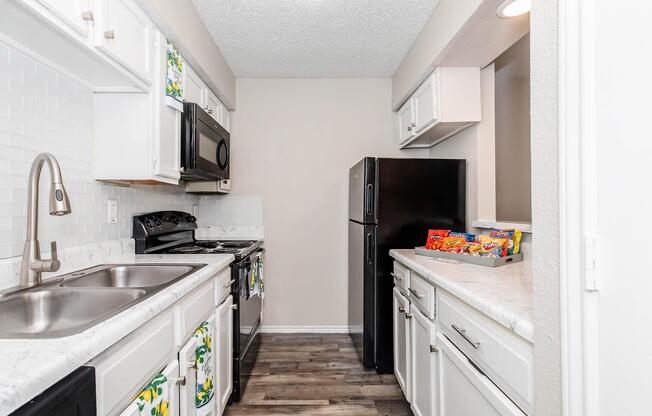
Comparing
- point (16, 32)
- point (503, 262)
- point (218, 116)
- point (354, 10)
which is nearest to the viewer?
point (16, 32)

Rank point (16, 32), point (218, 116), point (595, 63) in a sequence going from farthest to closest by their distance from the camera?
point (218, 116) → point (16, 32) → point (595, 63)

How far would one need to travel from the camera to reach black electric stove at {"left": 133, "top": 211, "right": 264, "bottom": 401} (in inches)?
78.2

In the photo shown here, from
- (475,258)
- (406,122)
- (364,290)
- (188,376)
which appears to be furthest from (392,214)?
(188,376)

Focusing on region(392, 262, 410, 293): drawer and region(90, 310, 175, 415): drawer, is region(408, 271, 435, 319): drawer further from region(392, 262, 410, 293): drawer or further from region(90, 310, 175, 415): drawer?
region(90, 310, 175, 415): drawer

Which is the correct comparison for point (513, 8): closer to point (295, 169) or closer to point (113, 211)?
point (295, 169)

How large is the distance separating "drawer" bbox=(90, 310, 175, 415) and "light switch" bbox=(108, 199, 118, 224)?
2.99 ft

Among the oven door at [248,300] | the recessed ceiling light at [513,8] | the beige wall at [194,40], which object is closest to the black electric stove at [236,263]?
the oven door at [248,300]

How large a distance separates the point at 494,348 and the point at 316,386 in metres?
1.51

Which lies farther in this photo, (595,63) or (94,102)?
(94,102)

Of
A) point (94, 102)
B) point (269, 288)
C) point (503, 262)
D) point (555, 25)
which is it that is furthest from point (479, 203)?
point (94, 102)

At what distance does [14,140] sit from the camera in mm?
1199

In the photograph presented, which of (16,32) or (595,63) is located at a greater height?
(16,32)

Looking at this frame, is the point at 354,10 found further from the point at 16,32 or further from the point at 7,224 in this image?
the point at 7,224

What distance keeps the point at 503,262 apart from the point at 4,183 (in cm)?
203
